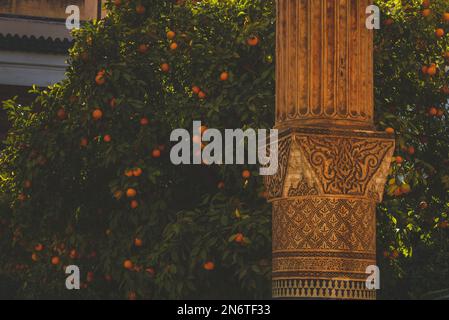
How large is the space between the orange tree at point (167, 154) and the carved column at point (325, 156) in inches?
184

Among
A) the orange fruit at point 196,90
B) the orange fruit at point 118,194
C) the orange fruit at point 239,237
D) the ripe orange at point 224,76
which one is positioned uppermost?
the ripe orange at point 224,76

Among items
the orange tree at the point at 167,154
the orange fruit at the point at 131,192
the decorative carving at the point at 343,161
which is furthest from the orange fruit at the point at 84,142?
the decorative carving at the point at 343,161

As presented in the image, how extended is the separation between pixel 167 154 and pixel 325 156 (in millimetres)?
6161

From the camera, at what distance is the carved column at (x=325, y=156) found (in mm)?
7098

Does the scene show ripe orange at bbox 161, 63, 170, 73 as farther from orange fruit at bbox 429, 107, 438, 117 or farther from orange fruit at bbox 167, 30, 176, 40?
orange fruit at bbox 429, 107, 438, 117

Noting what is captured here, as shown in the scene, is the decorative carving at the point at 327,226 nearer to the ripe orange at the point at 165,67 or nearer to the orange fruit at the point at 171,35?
the ripe orange at the point at 165,67

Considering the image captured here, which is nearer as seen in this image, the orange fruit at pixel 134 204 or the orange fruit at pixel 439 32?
the orange fruit at pixel 134 204

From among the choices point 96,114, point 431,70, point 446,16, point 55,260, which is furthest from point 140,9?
point 446,16

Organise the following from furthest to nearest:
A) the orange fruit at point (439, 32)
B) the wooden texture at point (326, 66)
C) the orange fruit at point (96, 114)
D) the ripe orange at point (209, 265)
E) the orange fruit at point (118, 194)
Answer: the orange fruit at point (439, 32), the orange fruit at point (96, 114), the orange fruit at point (118, 194), the ripe orange at point (209, 265), the wooden texture at point (326, 66)

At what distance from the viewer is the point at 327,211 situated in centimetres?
715

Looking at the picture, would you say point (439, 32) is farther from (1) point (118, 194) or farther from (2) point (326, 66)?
(2) point (326, 66)

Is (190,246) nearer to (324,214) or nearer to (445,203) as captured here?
(445,203)

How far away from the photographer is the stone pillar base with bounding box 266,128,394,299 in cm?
708
